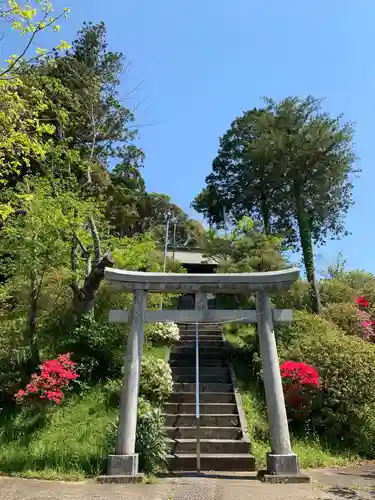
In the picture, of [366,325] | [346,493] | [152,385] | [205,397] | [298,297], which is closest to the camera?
[346,493]

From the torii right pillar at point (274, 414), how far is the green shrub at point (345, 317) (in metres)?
6.95

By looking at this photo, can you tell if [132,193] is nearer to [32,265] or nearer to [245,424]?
[32,265]

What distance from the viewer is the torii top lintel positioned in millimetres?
8234

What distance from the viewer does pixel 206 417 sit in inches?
364

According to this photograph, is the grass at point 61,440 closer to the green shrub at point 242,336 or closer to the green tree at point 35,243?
the green tree at point 35,243

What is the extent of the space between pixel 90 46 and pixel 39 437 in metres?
19.0

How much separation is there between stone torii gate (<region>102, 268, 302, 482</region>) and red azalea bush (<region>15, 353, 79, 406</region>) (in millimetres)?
1817

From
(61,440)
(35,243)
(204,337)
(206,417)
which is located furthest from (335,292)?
(61,440)

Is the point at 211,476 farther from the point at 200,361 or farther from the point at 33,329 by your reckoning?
the point at 33,329

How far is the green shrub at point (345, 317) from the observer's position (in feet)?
46.9

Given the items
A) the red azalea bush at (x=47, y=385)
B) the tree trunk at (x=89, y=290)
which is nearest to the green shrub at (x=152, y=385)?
the red azalea bush at (x=47, y=385)

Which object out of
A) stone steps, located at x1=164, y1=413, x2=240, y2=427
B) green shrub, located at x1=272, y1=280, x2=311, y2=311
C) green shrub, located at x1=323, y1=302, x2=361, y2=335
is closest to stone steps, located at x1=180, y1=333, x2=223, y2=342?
green shrub, located at x1=272, y1=280, x2=311, y2=311

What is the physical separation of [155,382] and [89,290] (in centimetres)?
333

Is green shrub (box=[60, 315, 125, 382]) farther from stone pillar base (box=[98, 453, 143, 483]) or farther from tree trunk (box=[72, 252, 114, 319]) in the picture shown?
stone pillar base (box=[98, 453, 143, 483])
